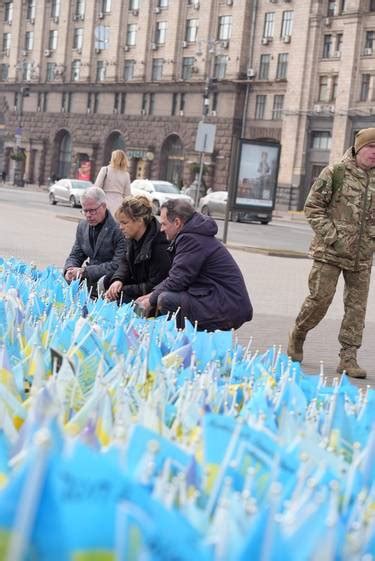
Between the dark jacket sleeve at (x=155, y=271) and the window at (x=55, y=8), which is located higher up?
the window at (x=55, y=8)

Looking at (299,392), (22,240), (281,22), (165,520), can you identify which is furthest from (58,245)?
(281,22)

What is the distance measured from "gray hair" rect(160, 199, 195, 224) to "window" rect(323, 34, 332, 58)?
49.8 m

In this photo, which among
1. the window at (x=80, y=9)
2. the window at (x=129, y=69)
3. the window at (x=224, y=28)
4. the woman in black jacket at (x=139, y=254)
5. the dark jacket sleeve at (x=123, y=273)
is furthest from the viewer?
the window at (x=80, y=9)

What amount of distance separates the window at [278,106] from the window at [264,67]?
1.72 metres

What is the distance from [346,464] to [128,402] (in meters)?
0.63

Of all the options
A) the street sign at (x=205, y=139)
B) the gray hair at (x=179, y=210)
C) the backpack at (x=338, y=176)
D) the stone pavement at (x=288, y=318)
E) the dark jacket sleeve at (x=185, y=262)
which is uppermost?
the street sign at (x=205, y=139)

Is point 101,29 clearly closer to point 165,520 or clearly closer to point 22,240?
point 22,240

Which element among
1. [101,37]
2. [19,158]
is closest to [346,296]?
[101,37]

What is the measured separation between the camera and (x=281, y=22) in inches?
2272

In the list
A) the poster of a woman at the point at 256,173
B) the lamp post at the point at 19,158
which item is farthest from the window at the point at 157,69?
the poster of a woman at the point at 256,173

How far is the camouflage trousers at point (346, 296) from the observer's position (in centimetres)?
736

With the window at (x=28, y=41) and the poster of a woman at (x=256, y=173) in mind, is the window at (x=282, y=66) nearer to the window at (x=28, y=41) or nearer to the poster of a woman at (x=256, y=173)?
the window at (x=28, y=41)

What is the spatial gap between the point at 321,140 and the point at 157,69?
15.9 m

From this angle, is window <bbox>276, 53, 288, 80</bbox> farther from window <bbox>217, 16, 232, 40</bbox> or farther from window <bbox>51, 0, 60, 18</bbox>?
window <bbox>51, 0, 60, 18</bbox>
